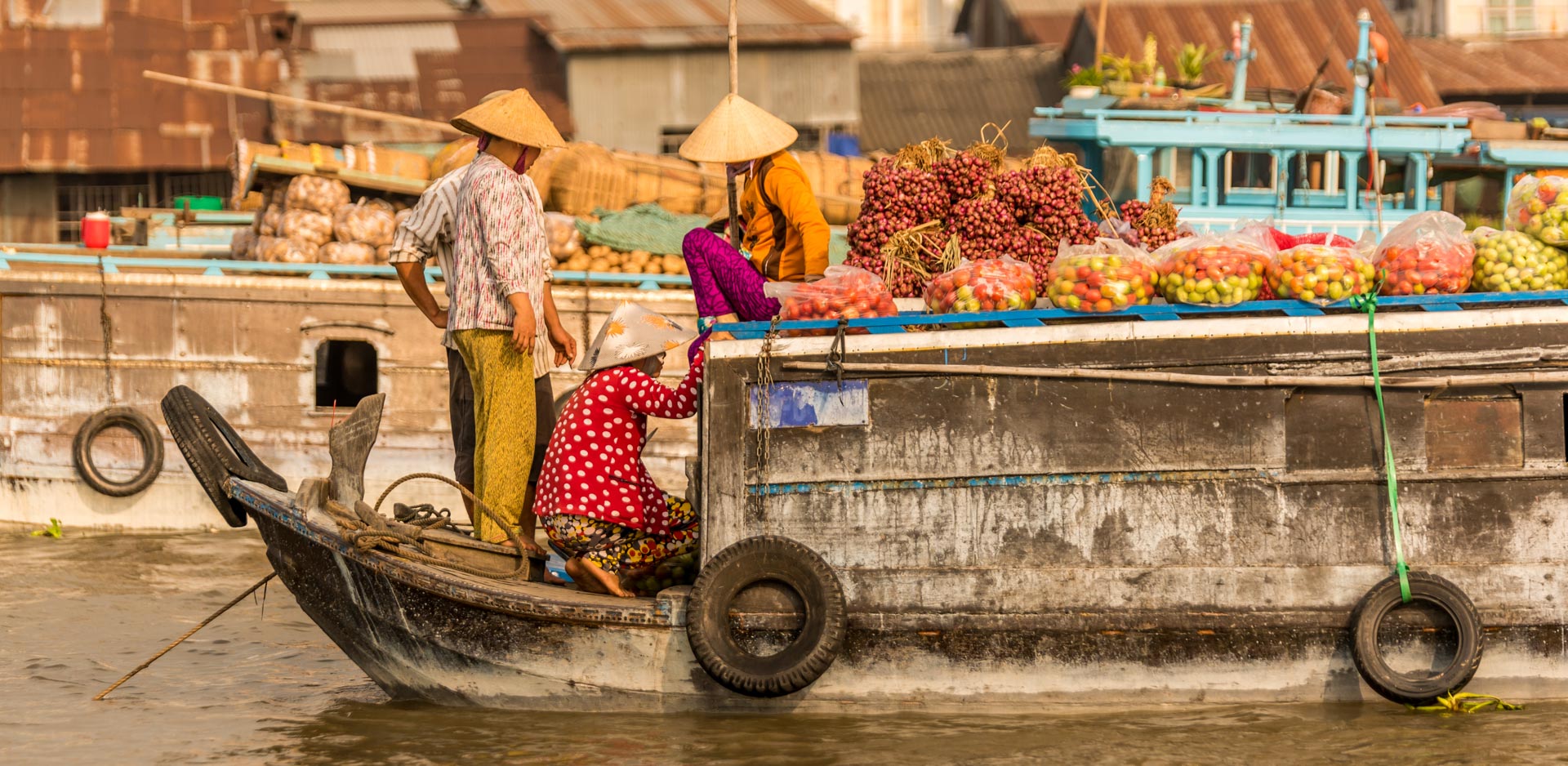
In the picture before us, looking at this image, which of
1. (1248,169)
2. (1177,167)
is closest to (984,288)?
(1177,167)

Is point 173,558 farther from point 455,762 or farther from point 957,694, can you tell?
point 957,694

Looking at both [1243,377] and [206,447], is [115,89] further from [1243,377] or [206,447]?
[1243,377]

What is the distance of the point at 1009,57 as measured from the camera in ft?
72.5

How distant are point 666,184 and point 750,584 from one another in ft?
→ 21.0

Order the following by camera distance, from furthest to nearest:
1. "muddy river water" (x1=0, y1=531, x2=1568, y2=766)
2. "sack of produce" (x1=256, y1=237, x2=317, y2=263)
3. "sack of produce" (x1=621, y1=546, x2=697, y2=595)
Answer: "sack of produce" (x1=256, y1=237, x2=317, y2=263), "sack of produce" (x1=621, y1=546, x2=697, y2=595), "muddy river water" (x1=0, y1=531, x2=1568, y2=766)

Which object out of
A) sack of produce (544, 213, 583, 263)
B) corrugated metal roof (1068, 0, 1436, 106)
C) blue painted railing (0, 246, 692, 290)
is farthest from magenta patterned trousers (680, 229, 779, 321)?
corrugated metal roof (1068, 0, 1436, 106)

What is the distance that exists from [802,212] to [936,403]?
118 centimetres

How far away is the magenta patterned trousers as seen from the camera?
17.6 feet

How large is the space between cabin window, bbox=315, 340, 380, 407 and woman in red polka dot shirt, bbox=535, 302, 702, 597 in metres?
5.19

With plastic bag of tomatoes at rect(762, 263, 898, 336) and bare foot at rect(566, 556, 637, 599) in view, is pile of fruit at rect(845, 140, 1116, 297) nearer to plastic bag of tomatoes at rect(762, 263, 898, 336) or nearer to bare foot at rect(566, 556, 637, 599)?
plastic bag of tomatoes at rect(762, 263, 898, 336)

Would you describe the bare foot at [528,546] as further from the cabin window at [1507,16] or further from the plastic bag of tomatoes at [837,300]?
the cabin window at [1507,16]

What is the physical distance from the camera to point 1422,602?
4.84 metres

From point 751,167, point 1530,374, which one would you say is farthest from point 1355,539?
point 751,167

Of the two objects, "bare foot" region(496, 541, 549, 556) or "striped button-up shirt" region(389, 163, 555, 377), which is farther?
"striped button-up shirt" region(389, 163, 555, 377)
